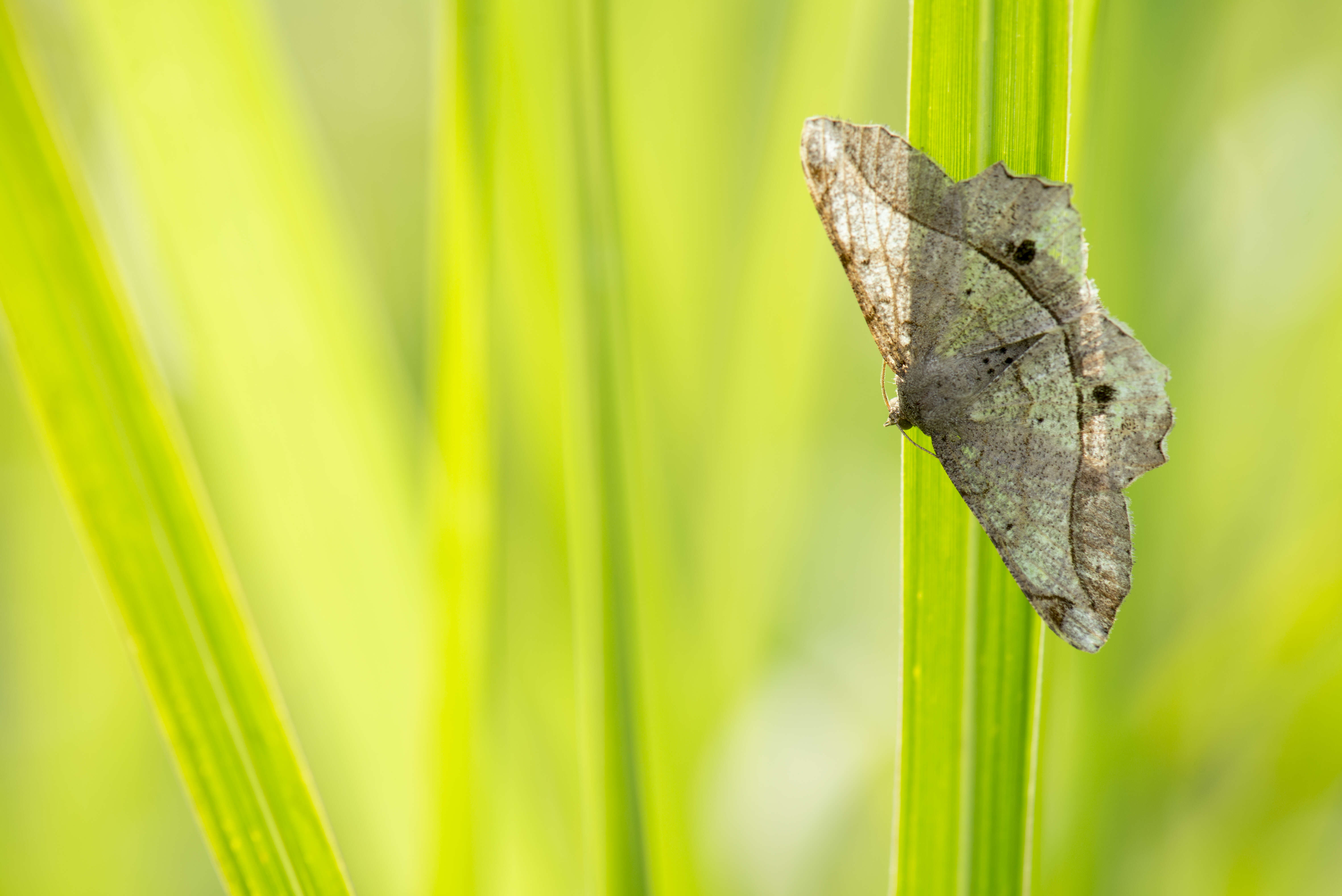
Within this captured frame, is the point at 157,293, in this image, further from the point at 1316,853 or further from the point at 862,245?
the point at 1316,853

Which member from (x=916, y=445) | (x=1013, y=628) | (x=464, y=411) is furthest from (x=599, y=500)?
(x=1013, y=628)

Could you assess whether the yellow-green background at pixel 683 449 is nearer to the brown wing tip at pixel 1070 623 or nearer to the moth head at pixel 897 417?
the moth head at pixel 897 417

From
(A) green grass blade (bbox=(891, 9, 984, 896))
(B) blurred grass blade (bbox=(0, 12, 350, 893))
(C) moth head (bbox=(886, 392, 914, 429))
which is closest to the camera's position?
(B) blurred grass blade (bbox=(0, 12, 350, 893))

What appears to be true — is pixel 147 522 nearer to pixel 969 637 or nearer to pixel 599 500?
pixel 599 500

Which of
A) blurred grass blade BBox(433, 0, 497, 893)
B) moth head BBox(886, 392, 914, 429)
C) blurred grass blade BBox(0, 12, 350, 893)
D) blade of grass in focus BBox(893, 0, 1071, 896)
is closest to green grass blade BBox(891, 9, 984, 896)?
blade of grass in focus BBox(893, 0, 1071, 896)

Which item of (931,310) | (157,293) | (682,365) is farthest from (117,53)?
(931,310)

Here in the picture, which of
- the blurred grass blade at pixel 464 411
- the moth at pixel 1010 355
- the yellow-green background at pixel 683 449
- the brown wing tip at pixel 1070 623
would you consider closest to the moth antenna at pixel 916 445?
the moth at pixel 1010 355

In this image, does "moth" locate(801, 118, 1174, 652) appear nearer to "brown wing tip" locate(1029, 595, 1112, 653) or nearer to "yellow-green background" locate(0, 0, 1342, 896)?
"brown wing tip" locate(1029, 595, 1112, 653)
